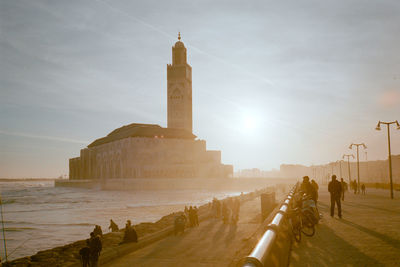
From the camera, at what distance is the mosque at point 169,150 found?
130 metres

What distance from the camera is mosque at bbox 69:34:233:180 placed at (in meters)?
130

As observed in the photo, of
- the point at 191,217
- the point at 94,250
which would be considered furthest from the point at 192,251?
the point at 191,217

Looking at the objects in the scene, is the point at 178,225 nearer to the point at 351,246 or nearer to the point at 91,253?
the point at 91,253

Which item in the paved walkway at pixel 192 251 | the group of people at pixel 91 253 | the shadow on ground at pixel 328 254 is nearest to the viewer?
the shadow on ground at pixel 328 254

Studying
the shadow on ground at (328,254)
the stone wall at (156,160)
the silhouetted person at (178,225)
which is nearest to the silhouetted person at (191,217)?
the silhouetted person at (178,225)

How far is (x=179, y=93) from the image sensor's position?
15262 centimetres

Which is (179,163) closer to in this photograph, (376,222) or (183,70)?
(183,70)

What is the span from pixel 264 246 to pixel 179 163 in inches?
5219

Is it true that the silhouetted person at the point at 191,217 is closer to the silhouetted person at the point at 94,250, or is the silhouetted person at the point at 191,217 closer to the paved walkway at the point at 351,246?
the paved walkway at the point at 351,246

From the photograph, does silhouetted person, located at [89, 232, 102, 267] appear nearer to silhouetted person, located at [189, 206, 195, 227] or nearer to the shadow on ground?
the shadow on ground

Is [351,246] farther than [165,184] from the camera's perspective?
No

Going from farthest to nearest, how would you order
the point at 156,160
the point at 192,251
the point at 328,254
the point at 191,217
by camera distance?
the point at 156,160 → the point at 191,217 → the point at 192,251 → the point at 328,254

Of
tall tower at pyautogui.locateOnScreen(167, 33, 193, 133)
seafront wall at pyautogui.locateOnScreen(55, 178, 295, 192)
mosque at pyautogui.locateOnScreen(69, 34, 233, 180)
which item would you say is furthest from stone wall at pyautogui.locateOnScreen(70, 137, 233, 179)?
tall tower at pyautogui.locateOnScreen(167, 33, 193, 133)

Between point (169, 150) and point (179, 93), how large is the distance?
30.9 metres
